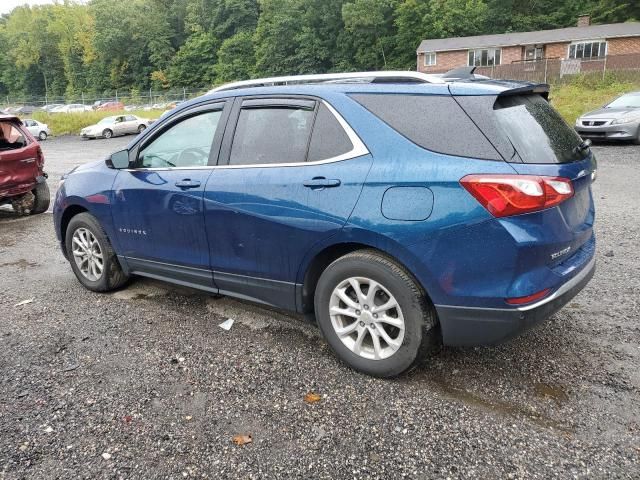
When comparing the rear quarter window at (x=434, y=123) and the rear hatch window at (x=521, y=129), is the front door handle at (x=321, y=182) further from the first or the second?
the rear hatch window at (x=521, y=129)

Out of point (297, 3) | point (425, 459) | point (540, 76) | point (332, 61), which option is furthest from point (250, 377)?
point (297, 3)

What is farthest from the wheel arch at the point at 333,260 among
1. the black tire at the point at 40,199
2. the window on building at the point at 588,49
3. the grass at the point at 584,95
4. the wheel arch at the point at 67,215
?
the window on building at the point at 588,49

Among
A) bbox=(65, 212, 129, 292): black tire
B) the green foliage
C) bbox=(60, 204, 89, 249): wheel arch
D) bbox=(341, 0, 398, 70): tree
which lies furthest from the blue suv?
bbox=(341, 0, 398, 70): tree

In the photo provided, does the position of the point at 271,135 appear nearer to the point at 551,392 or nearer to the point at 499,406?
the point at 499,406

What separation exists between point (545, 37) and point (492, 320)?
54.2m

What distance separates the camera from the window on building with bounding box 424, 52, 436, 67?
52375 millimetres

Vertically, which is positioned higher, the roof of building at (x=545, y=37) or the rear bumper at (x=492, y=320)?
the roof of building at (x=545, y=37)

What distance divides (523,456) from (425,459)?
1.51 ft

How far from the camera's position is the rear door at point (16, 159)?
807cm

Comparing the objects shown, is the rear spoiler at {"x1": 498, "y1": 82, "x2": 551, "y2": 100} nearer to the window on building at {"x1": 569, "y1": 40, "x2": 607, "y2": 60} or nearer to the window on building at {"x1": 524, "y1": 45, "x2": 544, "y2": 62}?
the window on building at {"x1": 569, "y1": 40, "x2": 607, "y2": 60}

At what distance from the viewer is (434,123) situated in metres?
2.97

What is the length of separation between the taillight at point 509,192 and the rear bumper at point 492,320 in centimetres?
51

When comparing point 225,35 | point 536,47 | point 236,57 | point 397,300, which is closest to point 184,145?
point 397,300

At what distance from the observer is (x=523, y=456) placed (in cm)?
252
